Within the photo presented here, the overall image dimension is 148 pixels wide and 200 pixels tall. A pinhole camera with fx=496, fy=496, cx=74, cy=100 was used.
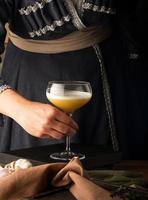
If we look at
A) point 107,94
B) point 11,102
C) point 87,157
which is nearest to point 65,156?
point 87,157

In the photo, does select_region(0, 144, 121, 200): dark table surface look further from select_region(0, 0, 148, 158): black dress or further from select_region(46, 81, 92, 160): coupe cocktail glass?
select_region(0, 0, 148, 158): black dress

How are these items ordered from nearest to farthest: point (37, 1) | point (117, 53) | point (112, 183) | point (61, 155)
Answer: point (112, 183) < point (61, 155) < point (37, 1) < point (117, 53)

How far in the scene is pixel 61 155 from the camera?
138 centimetres

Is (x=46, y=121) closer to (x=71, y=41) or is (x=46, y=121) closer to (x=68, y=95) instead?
(x=68, y=95)

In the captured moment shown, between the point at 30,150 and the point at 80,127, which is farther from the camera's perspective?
the point at 80,127

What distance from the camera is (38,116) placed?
1.47 meters

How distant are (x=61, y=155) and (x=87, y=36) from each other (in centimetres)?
53

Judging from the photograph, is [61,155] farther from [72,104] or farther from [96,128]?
[96,128]

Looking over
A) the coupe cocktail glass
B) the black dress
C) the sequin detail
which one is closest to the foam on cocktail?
the coupe cocktail glass

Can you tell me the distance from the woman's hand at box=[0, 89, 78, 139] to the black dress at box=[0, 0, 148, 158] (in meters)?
0.23

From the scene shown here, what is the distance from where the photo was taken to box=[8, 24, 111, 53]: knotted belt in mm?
1735

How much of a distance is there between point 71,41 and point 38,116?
1.25 feet

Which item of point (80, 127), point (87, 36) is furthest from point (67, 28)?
point (80, 127)

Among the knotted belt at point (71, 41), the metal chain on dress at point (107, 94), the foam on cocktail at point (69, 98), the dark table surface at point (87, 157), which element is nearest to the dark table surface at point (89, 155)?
the dark table surface at point (87, 157)
